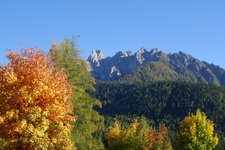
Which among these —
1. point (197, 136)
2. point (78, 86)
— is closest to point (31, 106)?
point (78, 86)

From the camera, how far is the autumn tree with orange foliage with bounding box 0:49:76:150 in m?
21.5

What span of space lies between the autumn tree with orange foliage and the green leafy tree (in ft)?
43.8

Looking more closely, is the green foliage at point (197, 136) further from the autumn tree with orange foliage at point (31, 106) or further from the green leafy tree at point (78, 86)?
the autumn tree with orange foliage at point (31, 106)

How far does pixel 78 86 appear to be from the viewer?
3853cm

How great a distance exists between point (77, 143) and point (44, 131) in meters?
15.8

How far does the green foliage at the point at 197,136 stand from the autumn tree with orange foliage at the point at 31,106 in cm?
3807

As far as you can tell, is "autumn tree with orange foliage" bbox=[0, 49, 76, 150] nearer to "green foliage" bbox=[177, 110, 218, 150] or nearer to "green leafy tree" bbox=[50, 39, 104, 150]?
"green leafy tree" bbox=[50, 39, 104, 150]

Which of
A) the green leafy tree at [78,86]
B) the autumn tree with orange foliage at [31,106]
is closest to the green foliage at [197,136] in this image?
the green leafy tree at [78,86]

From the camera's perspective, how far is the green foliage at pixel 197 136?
193 feet

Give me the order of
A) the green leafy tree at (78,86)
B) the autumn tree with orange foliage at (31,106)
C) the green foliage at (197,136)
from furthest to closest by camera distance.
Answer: the green foliage at (197,136)
the green leafy tree at (78,86)
the autumn tree with orange foliage at (31,106)

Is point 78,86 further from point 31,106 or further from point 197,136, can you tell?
point 197,136

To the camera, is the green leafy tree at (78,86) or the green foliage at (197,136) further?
the green foliage at (197,136)

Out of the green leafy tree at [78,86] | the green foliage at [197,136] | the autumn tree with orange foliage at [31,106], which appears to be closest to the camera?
the autumn tree with orange foliage at [31,106]

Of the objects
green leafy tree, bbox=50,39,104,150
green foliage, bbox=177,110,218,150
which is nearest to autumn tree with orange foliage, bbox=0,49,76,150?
green leafy tree, bbox=50,39,104,150
